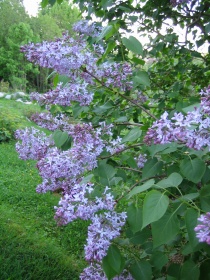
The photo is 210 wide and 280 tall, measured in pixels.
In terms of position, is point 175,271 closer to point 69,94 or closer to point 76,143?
point 76,143

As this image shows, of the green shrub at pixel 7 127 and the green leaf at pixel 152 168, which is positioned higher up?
the green leaf at pixel 152 168

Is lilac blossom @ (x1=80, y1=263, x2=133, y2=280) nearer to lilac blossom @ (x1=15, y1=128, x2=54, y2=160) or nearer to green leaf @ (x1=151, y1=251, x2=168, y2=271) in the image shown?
green leaf @ (x1=151, y1=251, x2=168, y2=271)

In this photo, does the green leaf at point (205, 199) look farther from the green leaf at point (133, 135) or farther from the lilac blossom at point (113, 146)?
the lilac blossom at point (113, 146)

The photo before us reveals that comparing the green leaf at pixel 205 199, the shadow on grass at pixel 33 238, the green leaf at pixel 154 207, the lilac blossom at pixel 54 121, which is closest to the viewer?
the green leaf at pixel 154 207

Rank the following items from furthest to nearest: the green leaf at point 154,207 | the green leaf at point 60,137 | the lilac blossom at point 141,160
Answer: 1. the lilac blossom at point 141,160
2. the green leaf at point 60,137
3. the green leaf at point 154,207

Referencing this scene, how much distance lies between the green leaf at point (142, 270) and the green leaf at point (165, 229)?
1.28ft

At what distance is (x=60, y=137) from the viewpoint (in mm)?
1685

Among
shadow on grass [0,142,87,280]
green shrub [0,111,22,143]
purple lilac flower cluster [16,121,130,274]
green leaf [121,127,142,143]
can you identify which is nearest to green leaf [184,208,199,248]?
purple lilac flower cluster [16,121,130,274]

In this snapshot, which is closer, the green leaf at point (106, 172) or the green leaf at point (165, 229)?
the green leaf at point (165, 229)

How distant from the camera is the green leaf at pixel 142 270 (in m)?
1.44

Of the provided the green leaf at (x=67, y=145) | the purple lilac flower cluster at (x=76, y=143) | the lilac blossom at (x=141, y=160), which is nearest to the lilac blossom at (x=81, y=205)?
the purple lilac flower cluster at (x=76, y=143)

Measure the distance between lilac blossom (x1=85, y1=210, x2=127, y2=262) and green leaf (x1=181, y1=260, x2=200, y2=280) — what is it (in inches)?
12.0

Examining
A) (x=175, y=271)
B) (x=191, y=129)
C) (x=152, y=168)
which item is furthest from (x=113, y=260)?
(x=191, y=129)

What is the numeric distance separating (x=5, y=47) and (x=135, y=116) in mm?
24636
